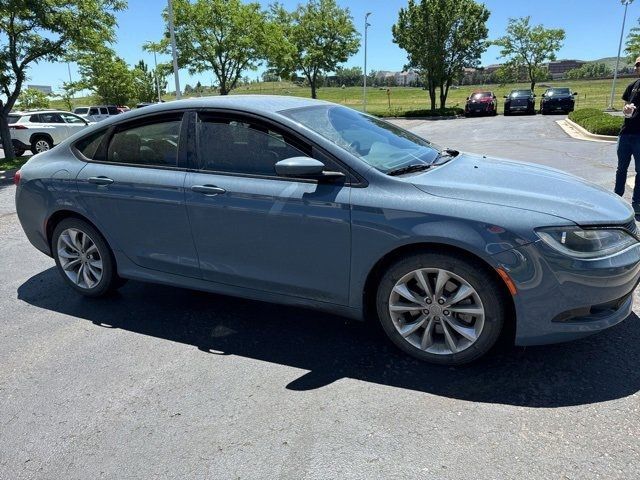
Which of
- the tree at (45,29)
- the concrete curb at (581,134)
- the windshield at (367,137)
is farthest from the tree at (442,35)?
the windshield at (367,137)

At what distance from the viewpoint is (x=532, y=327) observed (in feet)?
9.03

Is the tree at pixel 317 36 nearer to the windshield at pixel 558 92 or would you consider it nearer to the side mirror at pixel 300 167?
the windshield at pixel 558 92

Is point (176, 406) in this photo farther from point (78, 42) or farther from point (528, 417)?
point (78, 42)

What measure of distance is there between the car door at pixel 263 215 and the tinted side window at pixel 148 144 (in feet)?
0.76

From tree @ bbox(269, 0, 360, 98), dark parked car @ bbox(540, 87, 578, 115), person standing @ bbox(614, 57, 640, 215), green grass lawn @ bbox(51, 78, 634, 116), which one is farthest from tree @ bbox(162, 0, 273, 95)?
person standing @ bbox(614, 57, 640, 215)

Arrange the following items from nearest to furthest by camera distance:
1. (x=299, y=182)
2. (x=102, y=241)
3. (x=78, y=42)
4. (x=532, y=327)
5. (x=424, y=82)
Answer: (x=532, y=327) → (x=299, y=182) → (x=102, y=241) → (x=78, y=42) → (x=424, y=82)

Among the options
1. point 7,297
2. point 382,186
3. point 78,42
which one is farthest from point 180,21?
point 382,186

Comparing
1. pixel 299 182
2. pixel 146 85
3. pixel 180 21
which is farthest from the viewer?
pixel 146 85

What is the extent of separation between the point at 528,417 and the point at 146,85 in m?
55.9

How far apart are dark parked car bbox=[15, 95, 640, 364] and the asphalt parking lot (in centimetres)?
30

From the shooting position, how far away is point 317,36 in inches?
1480

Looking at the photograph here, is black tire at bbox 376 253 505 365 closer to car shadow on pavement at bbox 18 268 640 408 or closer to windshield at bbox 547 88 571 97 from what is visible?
car shadow on pavement at bbox 18 268 640 408

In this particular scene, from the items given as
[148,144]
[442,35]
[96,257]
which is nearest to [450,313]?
[148,144]

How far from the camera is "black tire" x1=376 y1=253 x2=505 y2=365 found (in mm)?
2793
